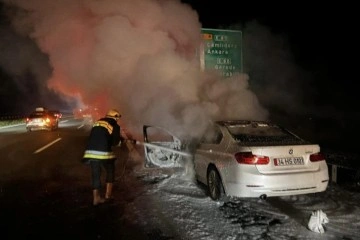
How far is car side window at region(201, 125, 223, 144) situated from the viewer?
686cm

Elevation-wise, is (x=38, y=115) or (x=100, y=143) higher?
(x=100, y=143)

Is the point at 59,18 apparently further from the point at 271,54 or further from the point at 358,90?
the point at 358,90

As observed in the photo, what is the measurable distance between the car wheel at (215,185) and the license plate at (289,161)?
1069 mm

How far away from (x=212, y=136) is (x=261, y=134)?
0.92 meters

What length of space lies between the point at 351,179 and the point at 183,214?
4.63 meters

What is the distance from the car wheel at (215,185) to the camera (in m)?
6.47

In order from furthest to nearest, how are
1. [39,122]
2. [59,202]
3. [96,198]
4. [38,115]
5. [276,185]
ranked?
[38,115], [39,122], [59,202], [96,198], [276,185]

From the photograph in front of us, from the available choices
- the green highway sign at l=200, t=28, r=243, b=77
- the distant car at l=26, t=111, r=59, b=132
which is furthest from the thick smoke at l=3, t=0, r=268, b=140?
the distant car at l=26, t=111, r=59, b=132

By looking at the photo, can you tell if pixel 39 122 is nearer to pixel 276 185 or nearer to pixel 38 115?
pixel 38 115

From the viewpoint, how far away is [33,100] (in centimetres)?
8600

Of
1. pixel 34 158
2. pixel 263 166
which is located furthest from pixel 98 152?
pixel 34 158

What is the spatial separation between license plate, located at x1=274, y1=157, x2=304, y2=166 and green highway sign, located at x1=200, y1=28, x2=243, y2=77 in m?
8.36

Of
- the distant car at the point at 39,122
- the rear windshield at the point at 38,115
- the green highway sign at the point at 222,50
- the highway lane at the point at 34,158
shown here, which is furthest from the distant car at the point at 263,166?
the rear windshield at the point at 38,115

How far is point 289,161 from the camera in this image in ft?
19.4
